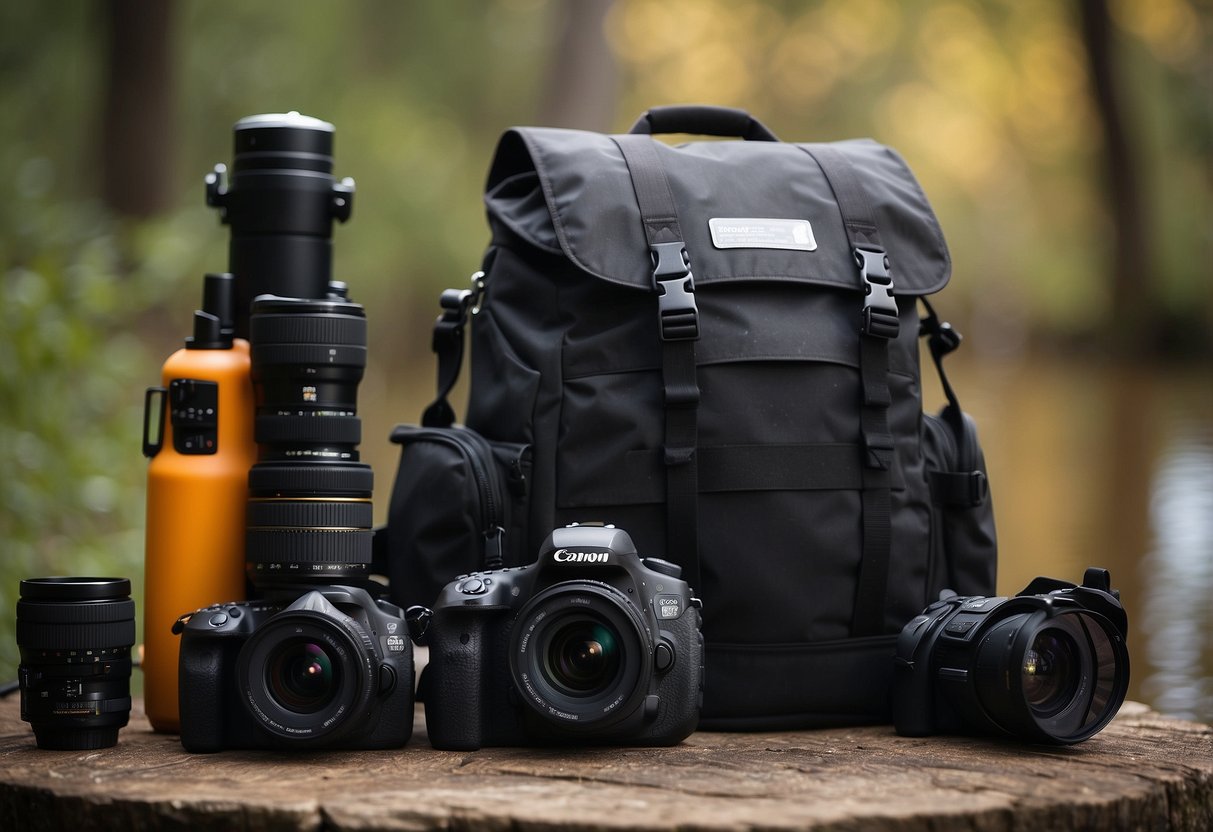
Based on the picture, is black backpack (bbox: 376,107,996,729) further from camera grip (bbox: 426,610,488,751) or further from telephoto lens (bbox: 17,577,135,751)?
telephoto lens (bbox: 17,577,135,751)

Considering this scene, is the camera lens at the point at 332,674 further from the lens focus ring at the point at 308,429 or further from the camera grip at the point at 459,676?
the lens focus ring at the point at 308,429

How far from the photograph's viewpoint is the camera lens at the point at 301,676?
1.88 meters

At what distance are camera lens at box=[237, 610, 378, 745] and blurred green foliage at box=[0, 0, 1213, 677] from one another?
6.67 ft

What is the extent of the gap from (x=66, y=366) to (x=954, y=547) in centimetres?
252

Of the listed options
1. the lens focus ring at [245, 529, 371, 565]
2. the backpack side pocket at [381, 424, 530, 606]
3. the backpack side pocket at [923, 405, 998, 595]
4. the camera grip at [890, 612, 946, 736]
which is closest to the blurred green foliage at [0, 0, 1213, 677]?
the backpack side pocket at [381, 424, 530, 606]

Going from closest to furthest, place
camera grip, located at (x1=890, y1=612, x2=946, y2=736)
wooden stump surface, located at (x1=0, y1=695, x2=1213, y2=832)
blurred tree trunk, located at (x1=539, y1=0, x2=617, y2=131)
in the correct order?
wooden stump surface, located at (x1=0, y1=695, x2=1213, y2=832), camera grip, located at (x1=890, y1=612, x2=946, y2=736), blurred tree trunk, located at (x1=539, y1=0, x2=617, y2=131)

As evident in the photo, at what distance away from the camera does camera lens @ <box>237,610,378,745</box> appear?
6.06ft

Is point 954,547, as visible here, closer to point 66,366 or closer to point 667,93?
point 66,366

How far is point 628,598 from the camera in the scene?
6.13 ft

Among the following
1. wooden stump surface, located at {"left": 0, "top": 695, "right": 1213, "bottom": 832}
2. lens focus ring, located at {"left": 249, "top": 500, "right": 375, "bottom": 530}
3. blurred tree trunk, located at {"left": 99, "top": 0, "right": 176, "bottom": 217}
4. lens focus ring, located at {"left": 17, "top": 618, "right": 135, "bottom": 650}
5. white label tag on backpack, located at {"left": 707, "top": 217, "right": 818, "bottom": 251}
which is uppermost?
blurred tree trunk, located at {"left": 99, "top": 0, "right": 176, "bottom": 217}

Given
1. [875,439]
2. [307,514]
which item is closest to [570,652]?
[307,514]

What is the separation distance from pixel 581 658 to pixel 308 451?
0.52 metres

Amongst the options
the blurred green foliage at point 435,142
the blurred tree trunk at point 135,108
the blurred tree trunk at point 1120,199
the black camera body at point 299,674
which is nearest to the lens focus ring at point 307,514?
the black camera body at point 299,674

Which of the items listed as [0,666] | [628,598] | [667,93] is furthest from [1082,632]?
[667,93]
